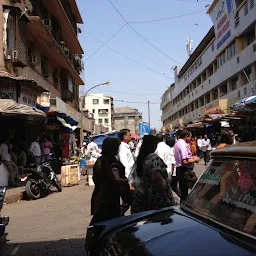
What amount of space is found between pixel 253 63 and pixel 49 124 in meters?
13.9

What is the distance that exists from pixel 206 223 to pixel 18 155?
46.0ft

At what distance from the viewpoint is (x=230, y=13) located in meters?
27.2

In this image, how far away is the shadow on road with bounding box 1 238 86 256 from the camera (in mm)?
5514

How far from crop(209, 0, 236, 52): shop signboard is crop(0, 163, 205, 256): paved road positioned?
20876 mm

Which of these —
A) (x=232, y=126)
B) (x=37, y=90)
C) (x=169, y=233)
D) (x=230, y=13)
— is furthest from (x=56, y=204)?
(x=230, y=13)

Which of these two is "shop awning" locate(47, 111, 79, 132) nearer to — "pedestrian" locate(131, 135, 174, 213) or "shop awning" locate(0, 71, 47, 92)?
"shop awning" locate(0, 71, 47, 92)

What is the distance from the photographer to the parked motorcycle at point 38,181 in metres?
10.8

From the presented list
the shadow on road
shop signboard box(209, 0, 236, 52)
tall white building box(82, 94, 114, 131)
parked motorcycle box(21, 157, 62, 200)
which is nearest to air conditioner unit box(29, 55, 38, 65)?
parked motorcycle box(21, 157, 62, 200)

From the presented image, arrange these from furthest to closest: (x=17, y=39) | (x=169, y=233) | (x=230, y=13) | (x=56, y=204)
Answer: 1. (x=230, y=13)
2. (x=17, y=39)
3. (x=56, y=204)
4. (x=169, y=233)

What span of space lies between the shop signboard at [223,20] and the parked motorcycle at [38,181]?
66.1 feet

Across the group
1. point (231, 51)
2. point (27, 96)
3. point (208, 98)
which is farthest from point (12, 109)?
point (208, 98)

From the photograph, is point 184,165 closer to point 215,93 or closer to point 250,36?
point 250,36

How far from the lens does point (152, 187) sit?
4512 millimetres

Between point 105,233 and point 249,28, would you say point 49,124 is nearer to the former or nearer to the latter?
point 249,28
